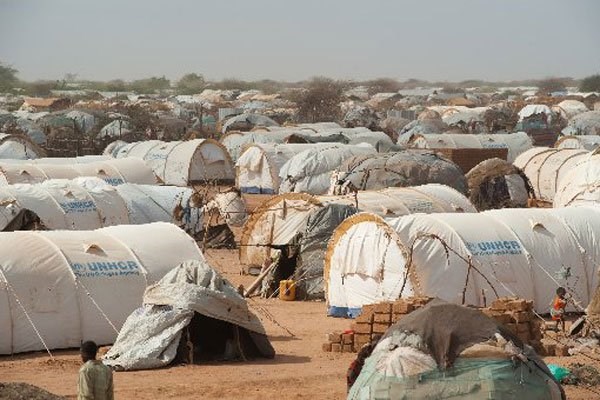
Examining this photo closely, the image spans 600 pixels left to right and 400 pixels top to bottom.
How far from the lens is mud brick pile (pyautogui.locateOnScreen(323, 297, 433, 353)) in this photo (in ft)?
53.3

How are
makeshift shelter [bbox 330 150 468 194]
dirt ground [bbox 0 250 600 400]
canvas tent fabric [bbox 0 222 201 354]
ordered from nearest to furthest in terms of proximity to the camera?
dirt ground [bbox 0 250 600 400], canvas tent fabric [bbox 0 222 201 354], makeshift shelter [bbox 330 150 468 194]

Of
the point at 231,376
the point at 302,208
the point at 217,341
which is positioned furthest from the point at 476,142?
the point at 231,376

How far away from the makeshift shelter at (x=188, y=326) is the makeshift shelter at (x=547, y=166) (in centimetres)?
2145

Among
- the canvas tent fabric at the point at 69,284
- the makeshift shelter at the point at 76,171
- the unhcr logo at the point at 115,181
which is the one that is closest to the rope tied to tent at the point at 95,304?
the canvas tent fabric at the point at 69,284

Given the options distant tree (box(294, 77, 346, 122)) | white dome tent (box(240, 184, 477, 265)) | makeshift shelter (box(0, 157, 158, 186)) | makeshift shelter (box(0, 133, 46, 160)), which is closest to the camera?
white dome tent (box(240, 184, 477, 265))

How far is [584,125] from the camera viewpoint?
203ft

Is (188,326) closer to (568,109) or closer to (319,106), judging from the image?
(319,106)

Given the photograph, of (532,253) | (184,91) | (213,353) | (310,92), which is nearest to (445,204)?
(532,253)

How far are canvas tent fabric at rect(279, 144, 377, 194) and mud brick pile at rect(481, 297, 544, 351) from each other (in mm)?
20896

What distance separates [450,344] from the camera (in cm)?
1037

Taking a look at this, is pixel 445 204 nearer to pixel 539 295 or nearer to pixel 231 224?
pixel 539 295

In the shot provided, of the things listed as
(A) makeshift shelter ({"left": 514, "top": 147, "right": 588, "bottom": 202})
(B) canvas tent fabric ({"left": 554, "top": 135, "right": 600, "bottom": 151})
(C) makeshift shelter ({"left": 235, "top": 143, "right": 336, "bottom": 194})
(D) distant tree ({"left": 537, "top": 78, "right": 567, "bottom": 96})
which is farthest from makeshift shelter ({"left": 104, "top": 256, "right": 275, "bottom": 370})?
(D) distant tree ({"left": 537, "top": 78, "right": 567, "bottom": 96})

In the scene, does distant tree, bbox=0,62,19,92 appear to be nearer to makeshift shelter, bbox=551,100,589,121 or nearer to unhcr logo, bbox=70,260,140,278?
makeshift shelter, bbox=551,100,589,121

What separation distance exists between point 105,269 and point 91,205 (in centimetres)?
961
